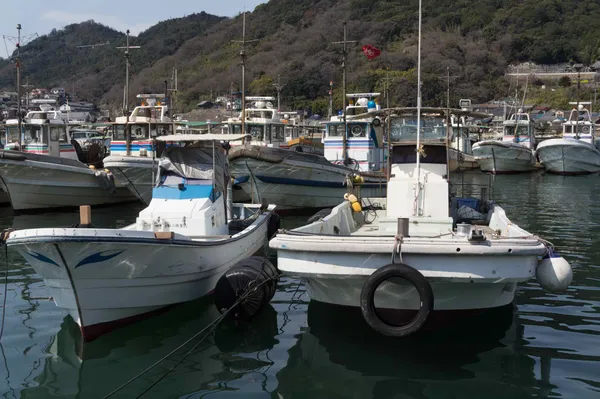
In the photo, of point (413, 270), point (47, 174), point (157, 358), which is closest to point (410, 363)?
point (413, 270)

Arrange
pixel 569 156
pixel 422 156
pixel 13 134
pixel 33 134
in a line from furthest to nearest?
pixel 569 156
pixel 13 134
pixel 33 134
pixel 422 156

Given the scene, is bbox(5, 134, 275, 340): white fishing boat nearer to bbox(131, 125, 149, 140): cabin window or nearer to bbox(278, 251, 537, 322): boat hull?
bbox(278, 251, 537, 322): boat hull

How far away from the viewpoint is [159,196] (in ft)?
38.5

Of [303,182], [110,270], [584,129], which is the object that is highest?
[584,129]

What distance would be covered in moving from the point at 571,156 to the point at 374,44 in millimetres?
59280

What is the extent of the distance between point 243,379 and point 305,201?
45.3 feet

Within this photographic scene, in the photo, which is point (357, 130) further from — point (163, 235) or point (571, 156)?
point (571, 156)

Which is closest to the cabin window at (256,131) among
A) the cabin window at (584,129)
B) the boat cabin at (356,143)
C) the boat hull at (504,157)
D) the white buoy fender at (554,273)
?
the boat cabin at (356,143)

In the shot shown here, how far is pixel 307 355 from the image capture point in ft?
28.2

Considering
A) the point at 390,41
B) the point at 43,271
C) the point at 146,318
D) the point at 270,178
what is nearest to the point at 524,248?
the point at 146,318

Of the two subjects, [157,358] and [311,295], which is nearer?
[157,358]

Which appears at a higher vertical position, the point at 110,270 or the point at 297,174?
the point at 297,174

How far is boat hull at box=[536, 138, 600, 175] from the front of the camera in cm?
4019

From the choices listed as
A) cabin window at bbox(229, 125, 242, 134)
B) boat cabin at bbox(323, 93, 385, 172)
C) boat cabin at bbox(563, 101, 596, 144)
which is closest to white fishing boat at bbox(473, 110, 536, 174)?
boat cabin at bbox(563, 101, 596, 144)
